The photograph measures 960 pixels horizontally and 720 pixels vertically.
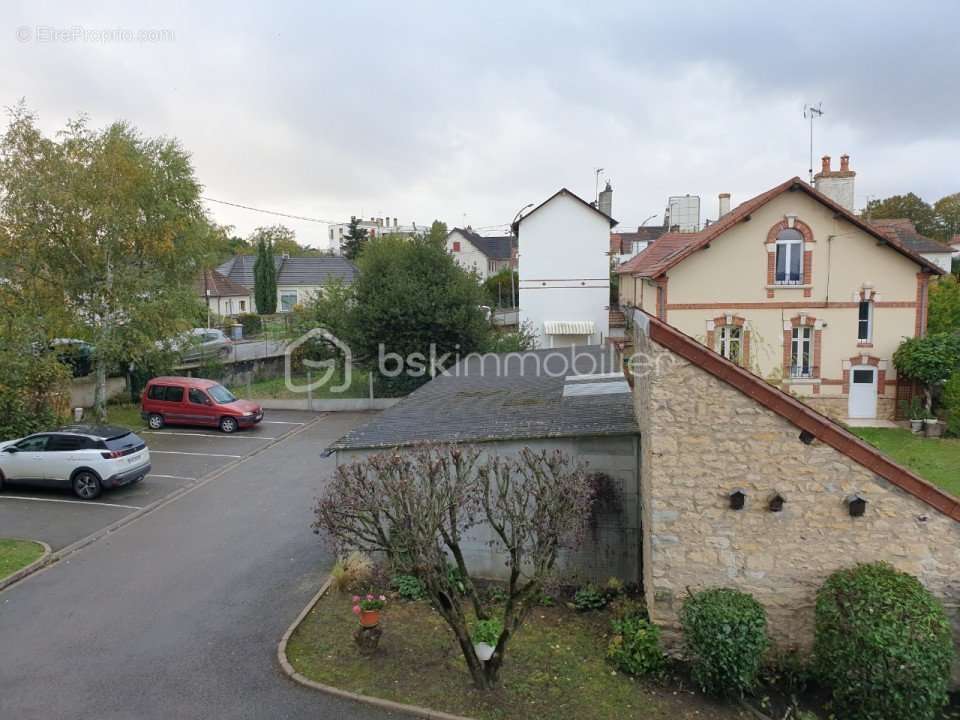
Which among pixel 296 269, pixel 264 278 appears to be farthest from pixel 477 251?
pixel 264 278

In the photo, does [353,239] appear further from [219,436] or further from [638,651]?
[638,651]

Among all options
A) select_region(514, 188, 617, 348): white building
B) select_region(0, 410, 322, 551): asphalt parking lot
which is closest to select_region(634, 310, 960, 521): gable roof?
select_region(0, 410, 322, 551): asphalt parking lot

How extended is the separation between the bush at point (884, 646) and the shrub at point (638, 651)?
1.86 metres

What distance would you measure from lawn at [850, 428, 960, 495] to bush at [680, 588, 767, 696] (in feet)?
32.4

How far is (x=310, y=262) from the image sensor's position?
57.8m

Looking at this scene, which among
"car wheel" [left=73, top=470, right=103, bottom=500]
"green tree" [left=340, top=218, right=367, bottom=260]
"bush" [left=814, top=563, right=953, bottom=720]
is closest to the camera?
"bush" [left=814, top=563, right=953, bottom=720]

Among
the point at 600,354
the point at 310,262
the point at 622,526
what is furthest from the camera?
the point at 310,262

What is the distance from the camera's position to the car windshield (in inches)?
917

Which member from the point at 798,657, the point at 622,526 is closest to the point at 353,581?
the point at 622,526

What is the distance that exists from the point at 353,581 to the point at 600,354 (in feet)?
43.2

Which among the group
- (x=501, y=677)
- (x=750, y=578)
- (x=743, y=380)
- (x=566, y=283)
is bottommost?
(x=501, y=677)

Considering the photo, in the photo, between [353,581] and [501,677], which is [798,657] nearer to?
[501,677]

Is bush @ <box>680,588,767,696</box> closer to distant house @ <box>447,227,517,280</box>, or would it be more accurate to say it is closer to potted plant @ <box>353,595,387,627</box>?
potted plant @ <box>353,595,387,627</box>

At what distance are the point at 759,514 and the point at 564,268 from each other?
29.3 meters
